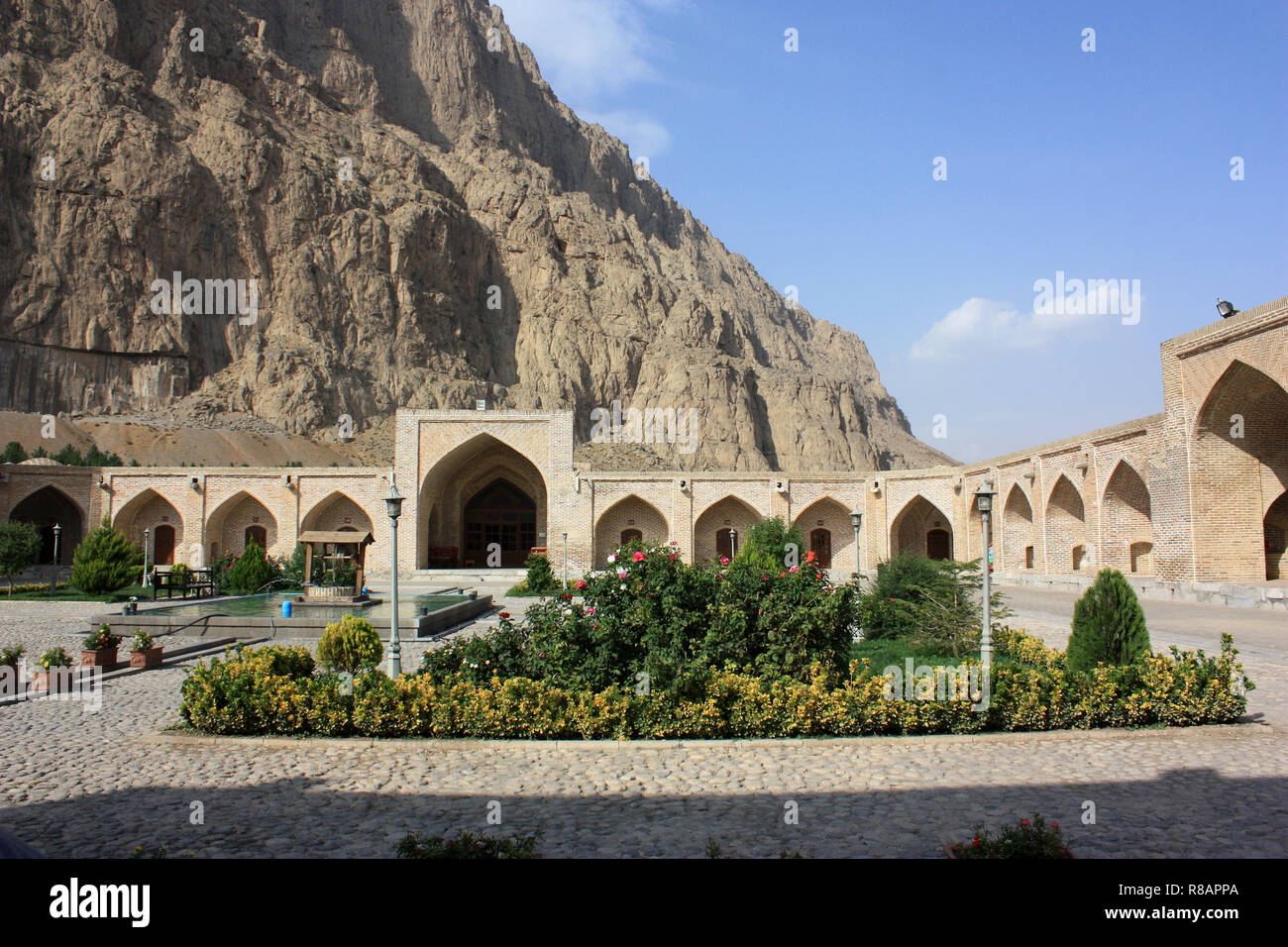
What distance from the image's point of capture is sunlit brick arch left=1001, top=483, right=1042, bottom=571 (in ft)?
71.6

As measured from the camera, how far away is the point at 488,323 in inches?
2083

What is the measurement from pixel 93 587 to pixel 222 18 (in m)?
50.9

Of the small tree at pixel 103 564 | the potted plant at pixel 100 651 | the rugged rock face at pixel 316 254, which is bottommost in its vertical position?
the potted plant at pixel 100 651

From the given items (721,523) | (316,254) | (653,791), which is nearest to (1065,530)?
(721,523)

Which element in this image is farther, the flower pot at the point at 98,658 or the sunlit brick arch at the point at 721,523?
the sunlit brick arch at the point at 721,523

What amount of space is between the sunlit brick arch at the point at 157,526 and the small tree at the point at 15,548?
660cm

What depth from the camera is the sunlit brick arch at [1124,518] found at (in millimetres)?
17859

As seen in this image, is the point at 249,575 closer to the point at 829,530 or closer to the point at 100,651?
the point at 100,651

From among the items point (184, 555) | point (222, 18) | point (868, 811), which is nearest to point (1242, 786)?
point (868, 811)

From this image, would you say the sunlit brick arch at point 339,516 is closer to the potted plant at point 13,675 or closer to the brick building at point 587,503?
the brick building at point 587,503

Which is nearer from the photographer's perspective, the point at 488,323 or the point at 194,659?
the point at 194,659

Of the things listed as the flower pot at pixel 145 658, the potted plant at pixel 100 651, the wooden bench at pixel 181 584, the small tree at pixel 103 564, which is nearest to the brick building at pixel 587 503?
the wooden bench at pixel 181 584

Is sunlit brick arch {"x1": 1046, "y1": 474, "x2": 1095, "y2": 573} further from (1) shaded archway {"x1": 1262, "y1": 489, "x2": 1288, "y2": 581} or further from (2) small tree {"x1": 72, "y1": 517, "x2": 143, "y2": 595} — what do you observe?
(2) small tree {"x1": 72, "y1": 517, "x2": 143, "y2": 595}

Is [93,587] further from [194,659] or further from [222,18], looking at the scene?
[222,18]
